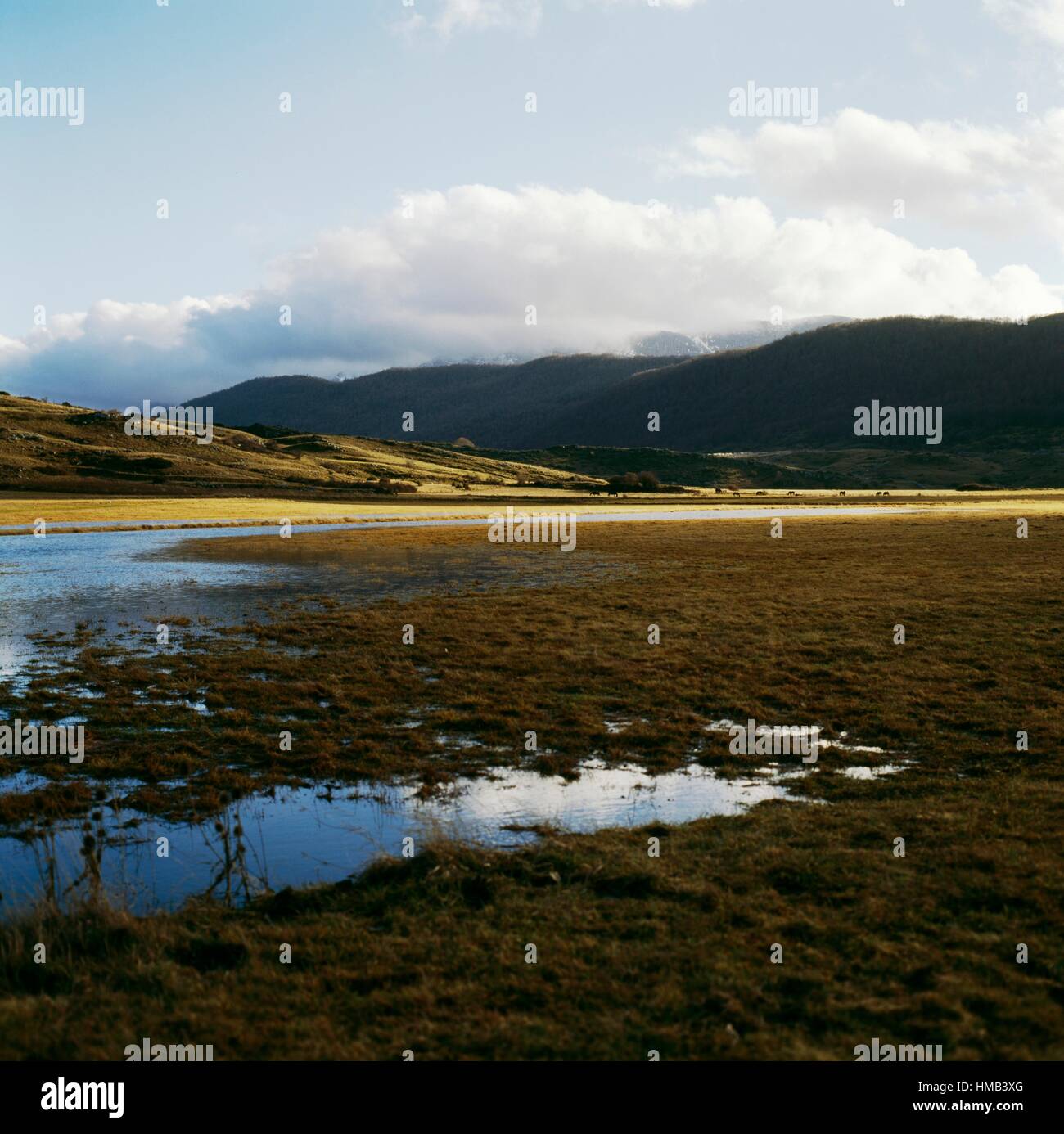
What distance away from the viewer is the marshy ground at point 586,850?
7836 millimetres

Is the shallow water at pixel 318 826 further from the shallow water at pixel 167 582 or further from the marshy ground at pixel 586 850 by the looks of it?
the shallow water at pixel 167 582

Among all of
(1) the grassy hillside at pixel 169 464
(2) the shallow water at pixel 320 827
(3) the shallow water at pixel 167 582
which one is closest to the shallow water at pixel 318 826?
(2) the shallow water at pixel 320 827

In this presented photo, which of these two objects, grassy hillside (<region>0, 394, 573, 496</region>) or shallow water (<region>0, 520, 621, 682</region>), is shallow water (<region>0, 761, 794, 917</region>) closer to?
shallow water (<region>0, 520, 621, 682</region>)

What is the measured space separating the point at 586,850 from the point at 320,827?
4.05 metres

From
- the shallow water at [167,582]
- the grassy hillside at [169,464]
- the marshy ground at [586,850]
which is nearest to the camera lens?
the marshy ground at [586,850]

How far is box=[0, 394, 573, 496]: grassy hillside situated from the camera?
12756cm

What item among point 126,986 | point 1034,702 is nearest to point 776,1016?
point 126,986

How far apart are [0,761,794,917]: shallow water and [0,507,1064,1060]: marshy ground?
0.49 metres

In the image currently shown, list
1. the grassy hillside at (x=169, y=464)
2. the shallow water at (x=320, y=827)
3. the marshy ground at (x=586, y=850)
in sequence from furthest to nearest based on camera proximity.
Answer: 1. the grassy hillside at (x=169, y=464)
2. the shallow water at (x=320, y=827)
3. the marshy ground at (x=586, y=850)

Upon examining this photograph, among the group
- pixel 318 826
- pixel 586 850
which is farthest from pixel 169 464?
pixel 586 850

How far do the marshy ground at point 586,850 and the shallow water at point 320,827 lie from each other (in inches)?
19.2

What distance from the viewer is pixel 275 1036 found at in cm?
766

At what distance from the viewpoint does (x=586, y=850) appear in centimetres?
1187

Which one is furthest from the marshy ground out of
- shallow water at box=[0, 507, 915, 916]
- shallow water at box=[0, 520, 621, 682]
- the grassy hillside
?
the grassy hillside
